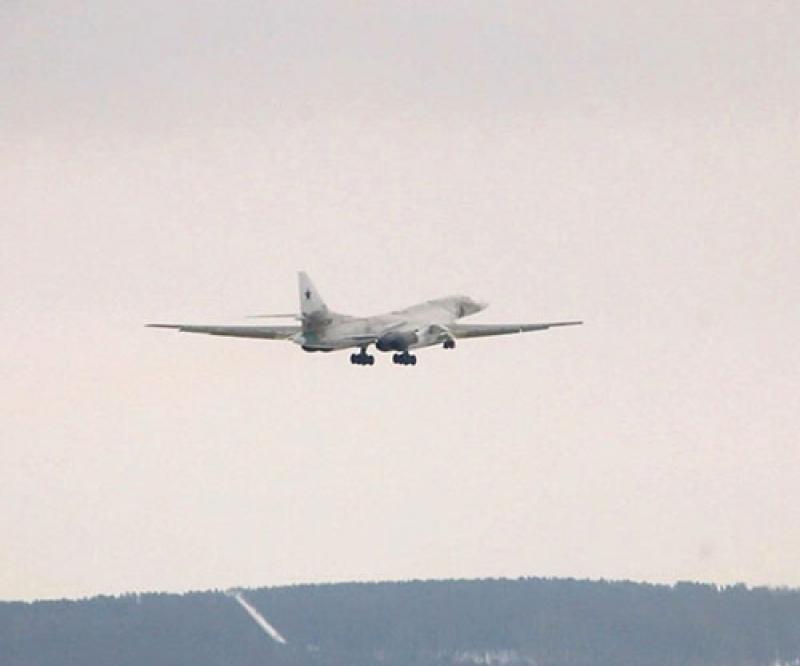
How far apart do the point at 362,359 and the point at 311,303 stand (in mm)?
5662

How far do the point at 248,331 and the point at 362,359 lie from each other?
20.5 ft

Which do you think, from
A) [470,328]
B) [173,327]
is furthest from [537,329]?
[173,327]

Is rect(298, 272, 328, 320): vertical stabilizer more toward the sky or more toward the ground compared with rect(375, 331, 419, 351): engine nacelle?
more toward the sky

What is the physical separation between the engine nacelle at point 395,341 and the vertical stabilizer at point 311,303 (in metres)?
2.98

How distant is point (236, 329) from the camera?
182125 millimetres

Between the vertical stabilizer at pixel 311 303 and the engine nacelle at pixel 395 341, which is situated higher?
the vertical stabilizer at pixel 311 303

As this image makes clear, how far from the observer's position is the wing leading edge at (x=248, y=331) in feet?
589

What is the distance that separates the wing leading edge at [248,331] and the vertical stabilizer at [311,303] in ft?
6.94

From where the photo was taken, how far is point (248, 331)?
183m

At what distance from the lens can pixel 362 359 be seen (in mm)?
186250

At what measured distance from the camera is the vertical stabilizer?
7136 inches

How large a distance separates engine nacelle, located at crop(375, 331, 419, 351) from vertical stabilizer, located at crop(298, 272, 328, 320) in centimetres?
298

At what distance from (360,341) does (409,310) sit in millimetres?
10352

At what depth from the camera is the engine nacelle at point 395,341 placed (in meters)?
180
